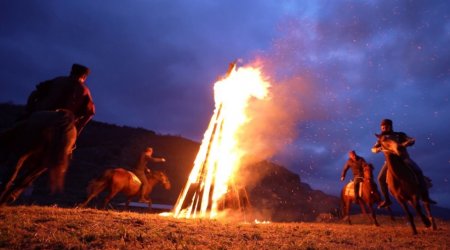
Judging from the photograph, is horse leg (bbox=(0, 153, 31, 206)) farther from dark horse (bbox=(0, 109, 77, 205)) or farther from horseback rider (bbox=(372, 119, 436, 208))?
horseback rider (bbox=(372, 119, 436, 208))

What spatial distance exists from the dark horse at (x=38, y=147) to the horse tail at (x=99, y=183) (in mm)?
10000

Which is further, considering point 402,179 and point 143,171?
point 143,171

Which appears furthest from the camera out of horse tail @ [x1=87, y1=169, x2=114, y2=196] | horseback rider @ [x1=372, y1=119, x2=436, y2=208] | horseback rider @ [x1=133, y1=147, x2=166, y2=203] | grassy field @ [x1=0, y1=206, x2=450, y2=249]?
horseback rider @ [x1=133, y1=147, x2=166, y2=203]

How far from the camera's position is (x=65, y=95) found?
6.67m

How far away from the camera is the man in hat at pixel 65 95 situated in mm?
6551

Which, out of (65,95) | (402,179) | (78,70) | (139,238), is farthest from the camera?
(402,179)

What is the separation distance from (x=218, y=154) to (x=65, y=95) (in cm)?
731

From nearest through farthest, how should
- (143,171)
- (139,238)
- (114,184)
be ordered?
(139,238) < (114,184) < (143,171)

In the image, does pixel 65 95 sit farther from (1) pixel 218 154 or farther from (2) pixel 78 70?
(1) pixel 218 154

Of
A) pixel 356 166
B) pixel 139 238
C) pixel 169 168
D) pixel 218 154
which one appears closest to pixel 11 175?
pixel 139 238

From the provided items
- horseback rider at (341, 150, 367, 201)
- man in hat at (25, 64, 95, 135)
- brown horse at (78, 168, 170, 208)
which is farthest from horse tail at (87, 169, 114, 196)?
horseback rider at (341, 150, 367, 201)

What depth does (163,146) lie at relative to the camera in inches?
2088

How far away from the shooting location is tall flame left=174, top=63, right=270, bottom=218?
1248cm

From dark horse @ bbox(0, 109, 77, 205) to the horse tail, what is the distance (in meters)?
10.0
